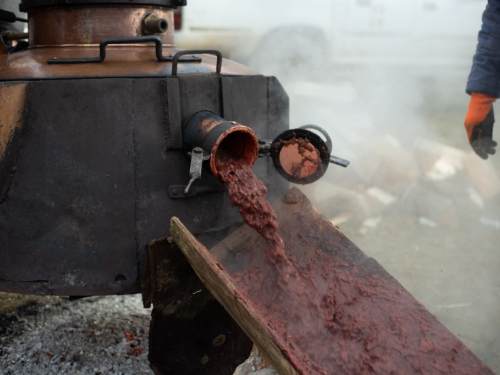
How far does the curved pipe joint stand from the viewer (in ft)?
7.61

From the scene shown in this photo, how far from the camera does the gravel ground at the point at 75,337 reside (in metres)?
3.01

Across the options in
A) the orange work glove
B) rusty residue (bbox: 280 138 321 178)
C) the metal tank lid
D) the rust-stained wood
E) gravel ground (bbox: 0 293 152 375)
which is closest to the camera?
the rust-stained wood

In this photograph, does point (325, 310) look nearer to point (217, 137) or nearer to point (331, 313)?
point (331, 313)

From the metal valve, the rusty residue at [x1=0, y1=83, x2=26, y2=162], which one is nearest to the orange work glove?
the metal valve

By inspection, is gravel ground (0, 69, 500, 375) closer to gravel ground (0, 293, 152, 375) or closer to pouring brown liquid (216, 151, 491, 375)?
gravel ground (0, 293, 152, 375)

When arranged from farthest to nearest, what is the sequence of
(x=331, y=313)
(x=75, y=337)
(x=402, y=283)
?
(x=402, y=283), (x=75, y=337), (x=331, y=313)

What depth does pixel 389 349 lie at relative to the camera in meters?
2.13

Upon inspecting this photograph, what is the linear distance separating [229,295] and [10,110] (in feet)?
4.56

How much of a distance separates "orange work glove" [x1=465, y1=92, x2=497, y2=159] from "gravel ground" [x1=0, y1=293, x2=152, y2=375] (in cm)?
291

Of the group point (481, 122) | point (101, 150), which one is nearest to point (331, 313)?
point (101, 150)

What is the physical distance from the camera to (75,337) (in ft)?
10.8

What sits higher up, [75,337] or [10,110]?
[10,110]

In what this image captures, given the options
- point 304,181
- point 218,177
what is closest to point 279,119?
point 304,181

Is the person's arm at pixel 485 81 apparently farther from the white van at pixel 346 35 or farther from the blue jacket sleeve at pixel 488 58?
the white van at pixel 346 35
